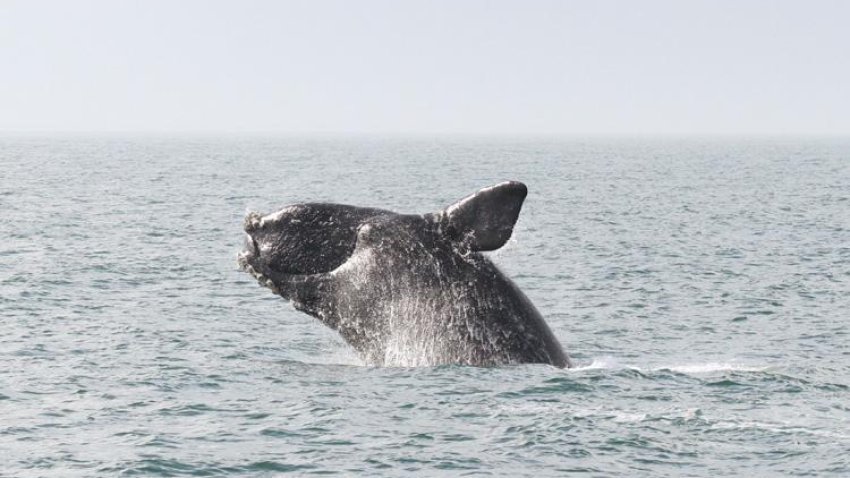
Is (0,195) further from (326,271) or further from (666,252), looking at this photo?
(326,271)

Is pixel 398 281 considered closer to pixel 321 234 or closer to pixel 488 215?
pixel 321 234

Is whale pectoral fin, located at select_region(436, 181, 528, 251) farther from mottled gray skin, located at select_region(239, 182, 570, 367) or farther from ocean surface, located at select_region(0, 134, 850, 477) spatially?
ocean surface, located at select_region(0, 134, 850, 477)

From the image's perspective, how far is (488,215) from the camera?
2022cm

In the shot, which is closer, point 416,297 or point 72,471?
point 72,471

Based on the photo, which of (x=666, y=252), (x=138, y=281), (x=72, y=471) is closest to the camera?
(x=72, y=471)

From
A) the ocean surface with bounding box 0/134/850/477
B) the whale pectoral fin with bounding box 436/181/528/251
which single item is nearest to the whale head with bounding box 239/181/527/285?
the whale pectoral fin with bounding box 436/181/528/251

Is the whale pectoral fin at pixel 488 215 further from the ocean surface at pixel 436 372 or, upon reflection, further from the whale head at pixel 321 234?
the ocean surface at pixel 436 372

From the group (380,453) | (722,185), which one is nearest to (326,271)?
(380,453)

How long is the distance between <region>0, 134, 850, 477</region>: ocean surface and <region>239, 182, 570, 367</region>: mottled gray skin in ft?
2.01

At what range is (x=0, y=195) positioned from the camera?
88.8m

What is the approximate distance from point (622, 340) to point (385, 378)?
10.3m

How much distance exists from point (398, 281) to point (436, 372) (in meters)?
1.70

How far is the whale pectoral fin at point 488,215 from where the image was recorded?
20.0 metres

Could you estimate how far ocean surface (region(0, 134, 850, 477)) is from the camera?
2047 cm
